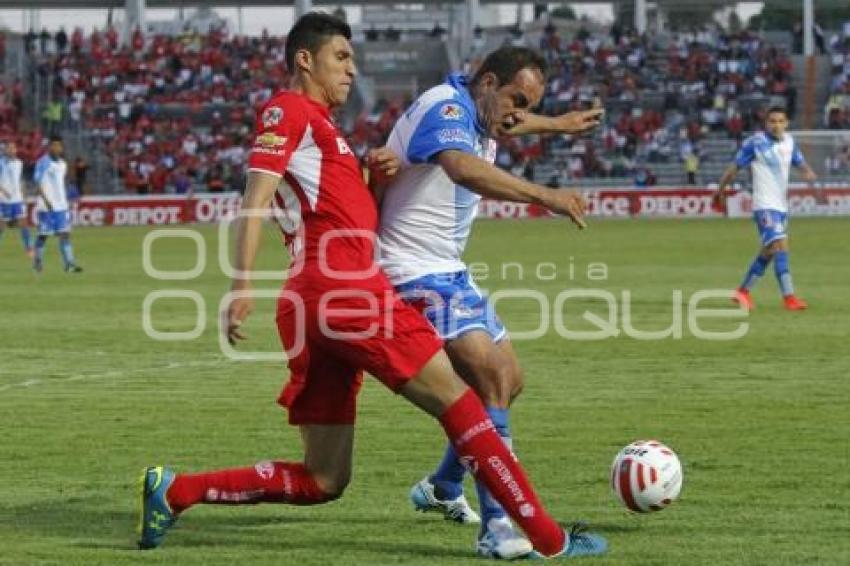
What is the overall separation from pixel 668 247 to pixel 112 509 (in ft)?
101

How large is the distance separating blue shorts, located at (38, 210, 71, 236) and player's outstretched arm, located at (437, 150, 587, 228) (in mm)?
26417

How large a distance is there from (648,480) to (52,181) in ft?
88.7

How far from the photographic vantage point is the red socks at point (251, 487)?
27.6ft

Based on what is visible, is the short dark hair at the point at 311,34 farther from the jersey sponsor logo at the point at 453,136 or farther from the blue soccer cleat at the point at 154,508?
the blue soccer cleat at the point at 154,508

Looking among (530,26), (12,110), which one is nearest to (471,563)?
(12,110)

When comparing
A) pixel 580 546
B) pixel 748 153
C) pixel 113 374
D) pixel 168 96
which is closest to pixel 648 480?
pixel 580 546

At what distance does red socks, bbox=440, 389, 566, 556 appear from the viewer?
309 inches

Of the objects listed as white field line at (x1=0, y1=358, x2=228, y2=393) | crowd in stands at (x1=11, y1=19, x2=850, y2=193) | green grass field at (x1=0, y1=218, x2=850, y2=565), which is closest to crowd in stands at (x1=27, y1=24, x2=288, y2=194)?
crowd in stands at (x1=11, y1=19, x2=850, y2=193)

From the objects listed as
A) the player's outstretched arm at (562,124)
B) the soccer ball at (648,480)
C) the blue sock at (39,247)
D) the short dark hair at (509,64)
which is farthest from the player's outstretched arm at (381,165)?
the blue sock at (39,247)

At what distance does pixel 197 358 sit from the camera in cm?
1839

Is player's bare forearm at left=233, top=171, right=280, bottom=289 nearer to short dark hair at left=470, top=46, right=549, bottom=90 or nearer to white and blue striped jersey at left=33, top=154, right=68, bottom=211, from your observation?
short dark hair at left=470, top=46, right=549, bottom=90

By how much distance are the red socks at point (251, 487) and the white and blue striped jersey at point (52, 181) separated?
26.2 metres

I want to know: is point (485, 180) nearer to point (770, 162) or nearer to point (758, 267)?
point (758, 267)

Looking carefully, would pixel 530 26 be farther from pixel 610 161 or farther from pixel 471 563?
pixel 471 563
